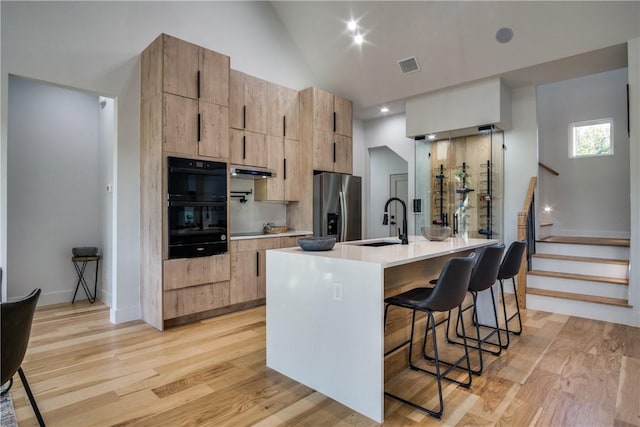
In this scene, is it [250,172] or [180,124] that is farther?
[250,172]

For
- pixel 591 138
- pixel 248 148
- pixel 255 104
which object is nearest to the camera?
pixel 248 148

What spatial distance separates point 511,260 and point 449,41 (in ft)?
9.85

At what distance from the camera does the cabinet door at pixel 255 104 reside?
15.1ft

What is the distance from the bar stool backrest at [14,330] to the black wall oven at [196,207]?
2.06 metres

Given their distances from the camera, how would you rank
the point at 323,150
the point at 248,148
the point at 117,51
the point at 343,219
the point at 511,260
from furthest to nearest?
the point at 343,219
the point at 323,150
the point at 248,148
the point at 117,51
the point at 511,260

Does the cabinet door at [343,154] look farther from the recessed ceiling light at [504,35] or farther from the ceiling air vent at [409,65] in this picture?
the recessed ceiling light at [504,35]

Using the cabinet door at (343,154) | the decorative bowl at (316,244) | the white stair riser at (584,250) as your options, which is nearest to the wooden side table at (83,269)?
the decorative bowl at (316,244)

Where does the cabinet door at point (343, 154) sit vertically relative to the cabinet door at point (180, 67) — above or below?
A: below

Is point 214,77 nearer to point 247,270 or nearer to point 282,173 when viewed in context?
point 282,173

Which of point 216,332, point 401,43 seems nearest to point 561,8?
point 401,43

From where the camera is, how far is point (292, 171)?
514 cm

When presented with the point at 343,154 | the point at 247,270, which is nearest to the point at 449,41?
the point at 343,154

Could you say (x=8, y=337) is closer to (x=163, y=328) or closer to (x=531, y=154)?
(x=163, y=328)

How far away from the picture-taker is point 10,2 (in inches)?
125
